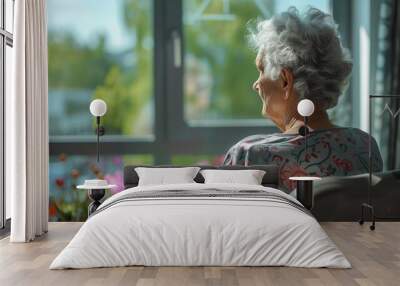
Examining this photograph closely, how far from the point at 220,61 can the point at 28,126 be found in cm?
254

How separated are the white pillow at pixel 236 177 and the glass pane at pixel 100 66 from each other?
3.85ft

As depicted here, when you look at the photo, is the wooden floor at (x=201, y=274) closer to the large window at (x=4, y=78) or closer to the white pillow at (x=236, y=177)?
the large window at (x=4, y=78)

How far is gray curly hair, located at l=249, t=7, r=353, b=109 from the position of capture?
7.43m

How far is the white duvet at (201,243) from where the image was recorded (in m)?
4.57

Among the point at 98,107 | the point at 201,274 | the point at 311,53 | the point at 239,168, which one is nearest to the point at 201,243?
the point at 201,274

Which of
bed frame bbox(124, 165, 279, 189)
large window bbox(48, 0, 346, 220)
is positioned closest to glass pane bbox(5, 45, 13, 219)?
large window bbox(48, 0, 346, 220)

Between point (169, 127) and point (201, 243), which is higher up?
point (169, 127)

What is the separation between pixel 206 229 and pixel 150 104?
3.20 metres

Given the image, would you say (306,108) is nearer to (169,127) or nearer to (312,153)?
(312,153)

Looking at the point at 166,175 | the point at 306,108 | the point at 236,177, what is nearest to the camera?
the point at 236,177

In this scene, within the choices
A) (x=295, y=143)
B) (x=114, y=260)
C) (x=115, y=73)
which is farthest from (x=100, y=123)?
(x=114, y=260)

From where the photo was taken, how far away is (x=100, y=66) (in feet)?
24.9

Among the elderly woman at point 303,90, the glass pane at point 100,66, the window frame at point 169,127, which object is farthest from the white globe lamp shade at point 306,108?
the glass pane at point 100,66

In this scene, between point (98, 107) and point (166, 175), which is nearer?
point (166, 175)
